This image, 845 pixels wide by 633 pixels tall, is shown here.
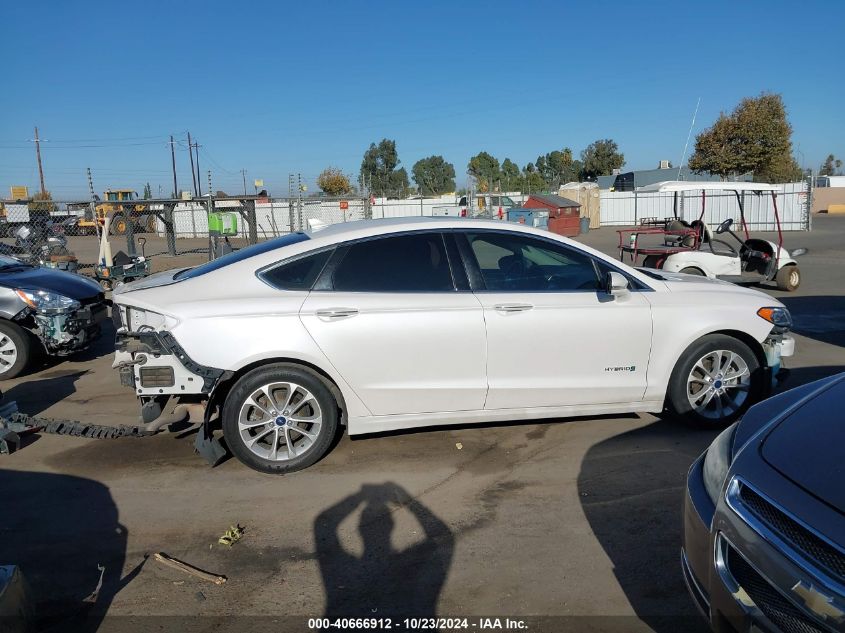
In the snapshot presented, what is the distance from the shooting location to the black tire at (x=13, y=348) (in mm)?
7660

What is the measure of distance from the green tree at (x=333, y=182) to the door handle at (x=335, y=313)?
53.8 meters

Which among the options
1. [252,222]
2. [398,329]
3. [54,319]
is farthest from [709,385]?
[252,222]

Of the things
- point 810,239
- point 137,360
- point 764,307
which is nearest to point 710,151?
point 810,239

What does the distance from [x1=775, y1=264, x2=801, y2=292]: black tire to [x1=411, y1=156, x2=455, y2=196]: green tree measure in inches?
2611

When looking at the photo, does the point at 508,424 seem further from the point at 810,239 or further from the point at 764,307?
the point at 810,239

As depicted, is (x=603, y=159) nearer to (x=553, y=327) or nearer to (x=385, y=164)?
(x=385, y=164)

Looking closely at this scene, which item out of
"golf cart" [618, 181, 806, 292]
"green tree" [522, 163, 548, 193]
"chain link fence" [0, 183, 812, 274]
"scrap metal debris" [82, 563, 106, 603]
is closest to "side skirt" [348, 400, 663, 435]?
"scrap metal debris" [82, 563, 106, 603]

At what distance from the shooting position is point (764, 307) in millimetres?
5355

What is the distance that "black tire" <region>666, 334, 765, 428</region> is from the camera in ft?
17.2

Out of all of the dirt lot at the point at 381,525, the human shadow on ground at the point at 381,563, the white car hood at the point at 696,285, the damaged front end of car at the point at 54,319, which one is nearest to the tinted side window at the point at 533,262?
the white car hood at the point at 696,285

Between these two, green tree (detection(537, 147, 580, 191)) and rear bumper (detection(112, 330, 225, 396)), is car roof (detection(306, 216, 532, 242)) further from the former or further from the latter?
green tree (detection(537, 147, 580, 191))

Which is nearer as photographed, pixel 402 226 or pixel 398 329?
pixel 398 329

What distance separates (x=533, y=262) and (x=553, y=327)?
57 cm

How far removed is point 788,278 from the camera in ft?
40.3
